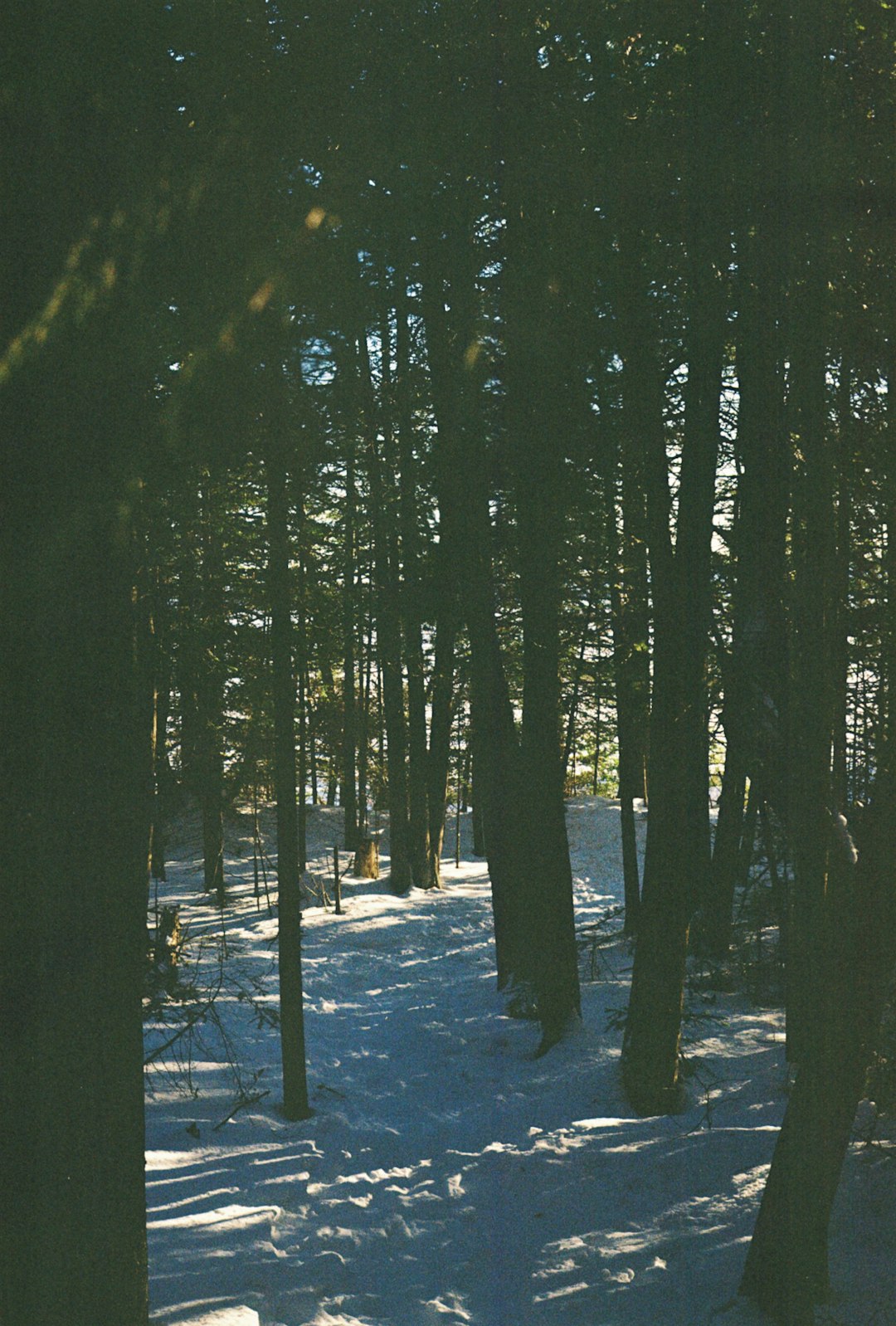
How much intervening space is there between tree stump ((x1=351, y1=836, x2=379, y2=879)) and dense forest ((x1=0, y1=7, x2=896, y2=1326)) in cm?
1074

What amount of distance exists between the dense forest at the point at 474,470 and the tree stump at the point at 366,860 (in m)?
10.7

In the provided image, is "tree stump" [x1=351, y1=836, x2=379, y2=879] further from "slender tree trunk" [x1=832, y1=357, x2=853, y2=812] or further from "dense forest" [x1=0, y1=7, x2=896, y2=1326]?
"slender tree trunk" [x1=832, y1=357, x2=853, y2=812]

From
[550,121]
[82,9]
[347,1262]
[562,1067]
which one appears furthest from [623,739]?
[82,9]

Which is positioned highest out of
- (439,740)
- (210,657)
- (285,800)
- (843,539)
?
(843,539)

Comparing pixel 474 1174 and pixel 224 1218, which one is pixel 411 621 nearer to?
pixel 474 1174

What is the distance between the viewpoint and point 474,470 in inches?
496

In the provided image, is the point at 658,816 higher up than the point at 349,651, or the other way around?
the point at 349,651

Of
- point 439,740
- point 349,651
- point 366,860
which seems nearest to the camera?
point 349,651

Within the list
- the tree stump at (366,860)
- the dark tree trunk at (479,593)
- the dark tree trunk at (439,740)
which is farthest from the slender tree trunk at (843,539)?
the tree stump at (366,860)

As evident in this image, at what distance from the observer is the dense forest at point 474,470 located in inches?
163

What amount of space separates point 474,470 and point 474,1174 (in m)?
7.60

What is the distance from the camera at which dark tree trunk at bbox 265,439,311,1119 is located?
9.54 m

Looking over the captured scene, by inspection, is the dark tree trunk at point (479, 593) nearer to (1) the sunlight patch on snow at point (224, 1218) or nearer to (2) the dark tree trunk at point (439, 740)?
(2) the dark tree trunk at point (439, 740)

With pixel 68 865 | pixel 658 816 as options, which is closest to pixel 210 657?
pixel 658 816
